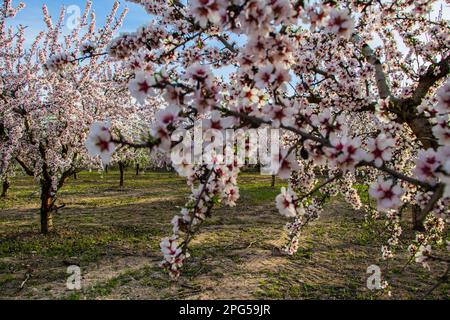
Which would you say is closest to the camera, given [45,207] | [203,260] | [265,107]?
[265,107]

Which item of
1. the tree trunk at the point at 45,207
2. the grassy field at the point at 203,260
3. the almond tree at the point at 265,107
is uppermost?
the almond tree at the point at 265,107

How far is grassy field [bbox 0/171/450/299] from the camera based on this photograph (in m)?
6.70

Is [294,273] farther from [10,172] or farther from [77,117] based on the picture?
[10,172]

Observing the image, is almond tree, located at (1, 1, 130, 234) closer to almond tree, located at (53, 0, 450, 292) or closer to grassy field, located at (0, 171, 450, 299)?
grassy field, located at (0, 171, 450, 299)

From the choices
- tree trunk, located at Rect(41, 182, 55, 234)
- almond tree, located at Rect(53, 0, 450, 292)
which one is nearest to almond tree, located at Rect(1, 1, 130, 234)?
tree trunk, located at Rect(41, 182, 55, 234)

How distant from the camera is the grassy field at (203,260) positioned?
6.70 meters

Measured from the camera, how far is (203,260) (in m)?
8.38

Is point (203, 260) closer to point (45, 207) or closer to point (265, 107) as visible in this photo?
point (45, 207)

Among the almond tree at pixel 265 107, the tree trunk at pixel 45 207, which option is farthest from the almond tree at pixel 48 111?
the almond tree at pixel 265 107

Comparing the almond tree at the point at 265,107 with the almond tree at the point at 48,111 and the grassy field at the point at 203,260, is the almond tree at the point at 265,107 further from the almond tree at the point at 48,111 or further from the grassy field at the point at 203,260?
A: the almond tree at the point at 48,111

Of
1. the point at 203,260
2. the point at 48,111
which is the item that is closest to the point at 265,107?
the point at 203,260

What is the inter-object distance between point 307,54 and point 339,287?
4864 millimetres
